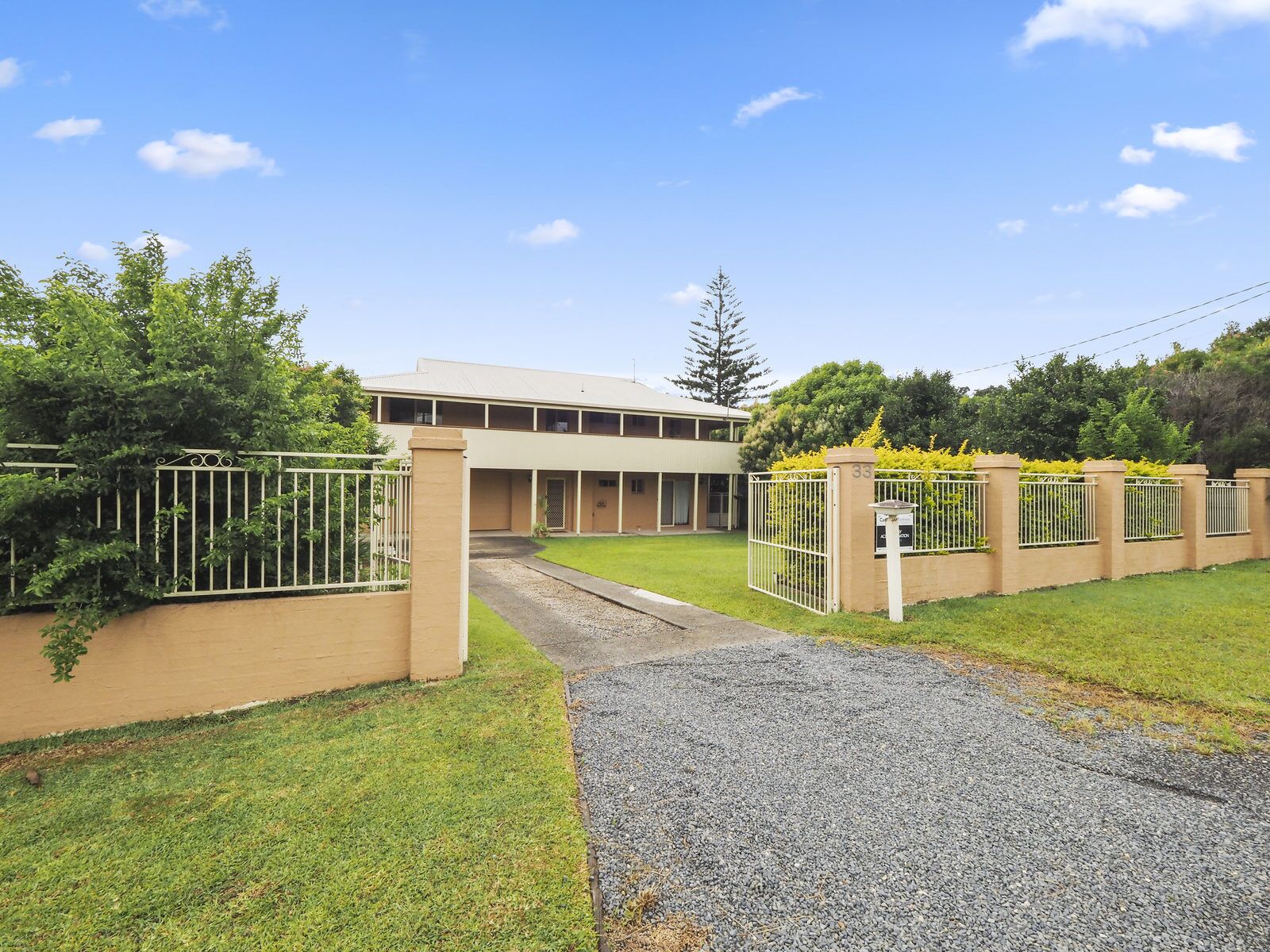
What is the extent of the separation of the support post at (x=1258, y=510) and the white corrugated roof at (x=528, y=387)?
1525 cm

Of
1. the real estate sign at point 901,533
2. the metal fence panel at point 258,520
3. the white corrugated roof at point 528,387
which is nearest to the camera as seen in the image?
the metal fence panel at point 258,520

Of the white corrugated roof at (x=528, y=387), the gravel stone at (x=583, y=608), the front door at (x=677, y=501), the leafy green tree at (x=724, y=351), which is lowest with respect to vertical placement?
the gravel stone at (x=583, y=608)

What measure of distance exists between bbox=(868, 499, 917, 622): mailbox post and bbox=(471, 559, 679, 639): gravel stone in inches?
102

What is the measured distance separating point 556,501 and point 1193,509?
57.6 ft

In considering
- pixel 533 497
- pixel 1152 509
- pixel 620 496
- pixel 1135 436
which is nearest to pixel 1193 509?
pixel 1152 509

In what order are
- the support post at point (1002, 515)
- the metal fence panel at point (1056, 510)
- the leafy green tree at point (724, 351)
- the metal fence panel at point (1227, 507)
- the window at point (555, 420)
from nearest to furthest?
1. the support post at point (1002, 515)
2. the metal fence panel at point (1056, 510)
3. the metal fence panel at point (1227, 507)
4. the window at point (555, 420)
5. the leafy green tree at point (724, 351)

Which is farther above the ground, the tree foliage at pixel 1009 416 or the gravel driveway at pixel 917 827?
the tree foliage at pixel 1009 416

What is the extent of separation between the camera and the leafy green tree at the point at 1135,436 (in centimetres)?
1414

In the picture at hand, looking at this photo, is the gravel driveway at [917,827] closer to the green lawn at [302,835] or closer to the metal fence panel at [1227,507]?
the green lawn at [302,835]

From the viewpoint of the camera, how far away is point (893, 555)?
6.65m

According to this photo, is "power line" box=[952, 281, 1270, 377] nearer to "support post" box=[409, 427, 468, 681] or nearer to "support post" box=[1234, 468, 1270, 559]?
"support post" box=[1234, 468, 1270, 559]

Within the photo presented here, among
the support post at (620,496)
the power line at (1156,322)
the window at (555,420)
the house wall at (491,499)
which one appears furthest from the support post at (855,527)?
the window at (555,420)

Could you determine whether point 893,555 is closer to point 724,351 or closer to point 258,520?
point 258,520

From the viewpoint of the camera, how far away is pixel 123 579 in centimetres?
392
